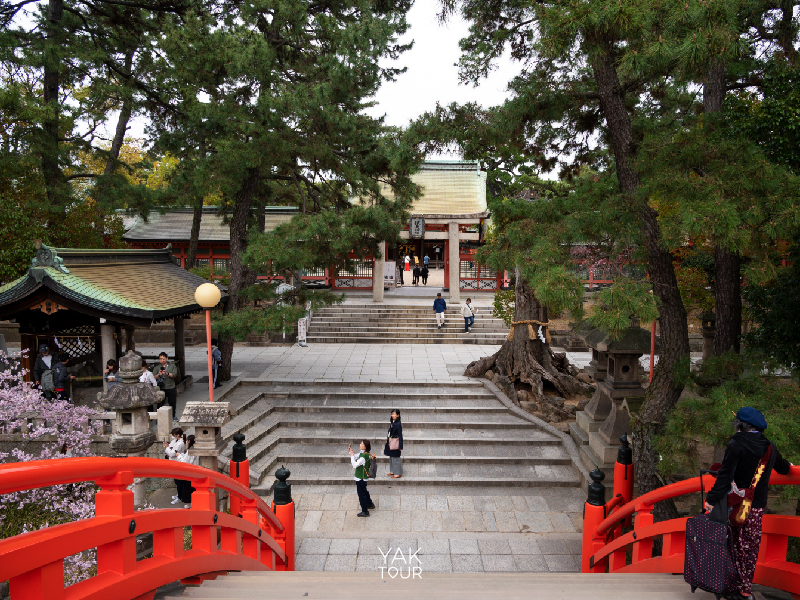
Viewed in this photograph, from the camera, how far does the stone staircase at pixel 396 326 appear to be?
19953 millimetres

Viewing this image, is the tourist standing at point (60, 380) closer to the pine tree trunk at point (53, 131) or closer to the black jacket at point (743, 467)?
the pine tree trunk at point (53, 131)

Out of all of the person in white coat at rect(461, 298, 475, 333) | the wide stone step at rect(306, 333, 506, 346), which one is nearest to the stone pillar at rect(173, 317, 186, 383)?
the wide stone step at rect(306, 333, 506, 346)

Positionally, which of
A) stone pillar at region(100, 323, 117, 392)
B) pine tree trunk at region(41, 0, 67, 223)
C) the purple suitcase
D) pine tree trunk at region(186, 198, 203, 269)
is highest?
pine tree trunk at region(41, 0, 67, 223)

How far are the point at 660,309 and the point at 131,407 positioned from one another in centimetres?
815

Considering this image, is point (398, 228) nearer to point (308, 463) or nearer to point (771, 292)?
point (308, 463)

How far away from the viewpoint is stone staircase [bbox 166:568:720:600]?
11.4 feet

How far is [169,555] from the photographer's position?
3.39m

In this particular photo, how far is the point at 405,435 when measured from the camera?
1112 centimetres

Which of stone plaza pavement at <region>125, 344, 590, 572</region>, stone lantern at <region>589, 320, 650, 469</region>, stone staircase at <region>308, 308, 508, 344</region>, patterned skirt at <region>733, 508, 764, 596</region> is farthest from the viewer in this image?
stone staircase at <region>308, 308, 508, 344</region>

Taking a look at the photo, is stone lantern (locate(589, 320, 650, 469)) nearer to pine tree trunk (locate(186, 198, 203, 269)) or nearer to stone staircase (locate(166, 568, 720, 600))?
stone staircase (locate(166, 568, 720, 600))

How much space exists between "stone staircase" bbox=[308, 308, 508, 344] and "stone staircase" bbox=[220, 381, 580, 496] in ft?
21.1

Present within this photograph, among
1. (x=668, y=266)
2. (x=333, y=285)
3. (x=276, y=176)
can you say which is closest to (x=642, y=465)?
(x=668, y=266)

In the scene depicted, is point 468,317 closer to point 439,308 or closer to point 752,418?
point 439,308

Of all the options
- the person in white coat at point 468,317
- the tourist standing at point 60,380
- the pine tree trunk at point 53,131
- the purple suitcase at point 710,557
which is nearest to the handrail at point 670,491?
the purple suitcase at point 710,557
